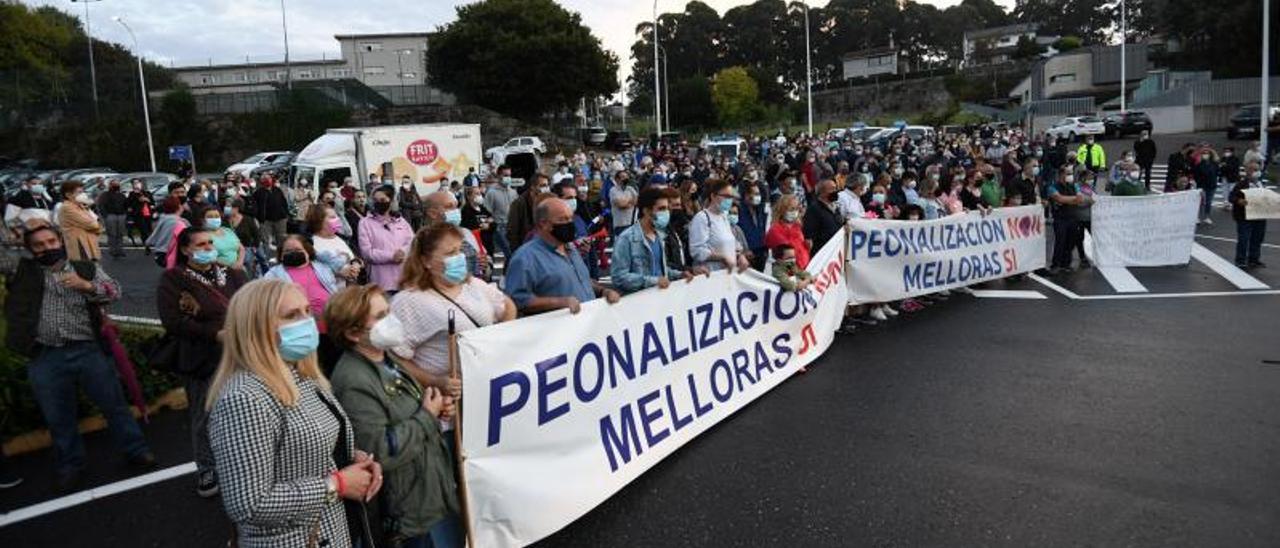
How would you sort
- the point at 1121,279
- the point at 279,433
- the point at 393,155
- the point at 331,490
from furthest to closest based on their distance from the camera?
1. the point at 393,155
2. the point at 1121,279
3. the point at 331,490
4. the point at 279,433

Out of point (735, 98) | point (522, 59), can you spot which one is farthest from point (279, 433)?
point (735, 98)

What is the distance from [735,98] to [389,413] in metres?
69.9

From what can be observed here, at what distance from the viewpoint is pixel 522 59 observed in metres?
56.1

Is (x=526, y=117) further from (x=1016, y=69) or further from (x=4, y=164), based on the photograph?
(x=1016, y=69)

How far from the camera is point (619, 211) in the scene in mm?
13305

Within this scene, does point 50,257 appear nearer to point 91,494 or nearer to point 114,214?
point 91,494

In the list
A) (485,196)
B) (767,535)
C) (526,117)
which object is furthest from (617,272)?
(526,117)

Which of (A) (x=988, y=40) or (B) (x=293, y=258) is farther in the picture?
(A) (x=988, y=40)

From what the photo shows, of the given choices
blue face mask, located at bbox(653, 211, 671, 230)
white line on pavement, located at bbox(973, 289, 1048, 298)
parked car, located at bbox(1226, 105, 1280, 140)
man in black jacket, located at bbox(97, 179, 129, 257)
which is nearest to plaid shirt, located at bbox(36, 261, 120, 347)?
blue face mask, located at bbox(653, 211, 671, 230)

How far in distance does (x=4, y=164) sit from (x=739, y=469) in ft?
186

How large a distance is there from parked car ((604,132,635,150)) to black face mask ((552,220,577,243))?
154ft

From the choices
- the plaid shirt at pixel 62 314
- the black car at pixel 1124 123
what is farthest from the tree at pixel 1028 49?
the plaid shirt at pixel 62 314

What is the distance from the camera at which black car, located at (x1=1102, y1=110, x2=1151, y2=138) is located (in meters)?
41.6

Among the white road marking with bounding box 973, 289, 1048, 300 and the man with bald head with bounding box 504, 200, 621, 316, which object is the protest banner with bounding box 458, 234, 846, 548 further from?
the white road marking with bounding box 973, 289, 1048, 300
